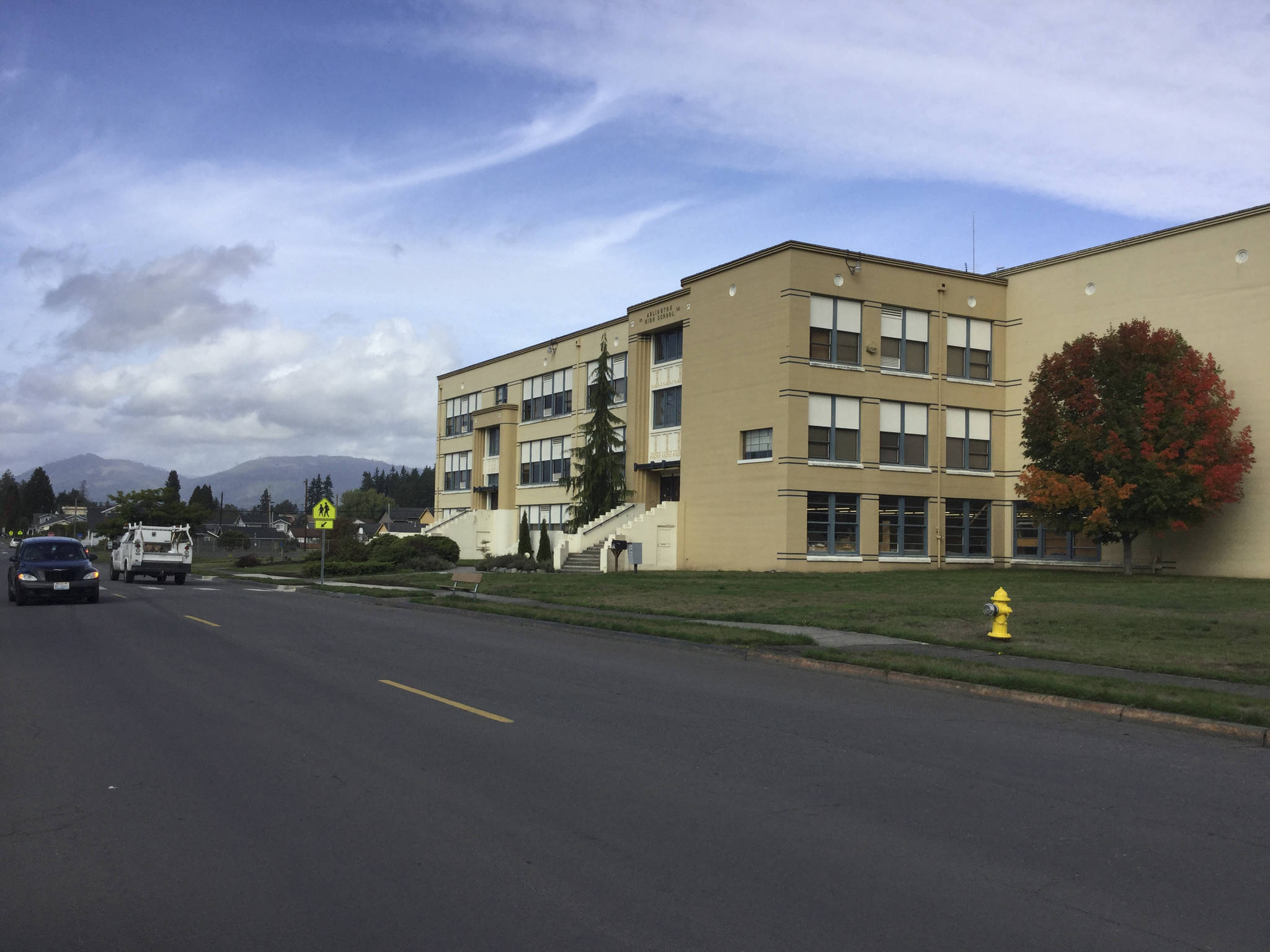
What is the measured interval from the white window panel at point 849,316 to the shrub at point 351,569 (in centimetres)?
2051

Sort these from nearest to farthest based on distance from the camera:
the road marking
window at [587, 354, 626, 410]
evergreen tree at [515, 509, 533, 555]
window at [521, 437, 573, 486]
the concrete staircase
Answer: the road marking, the concrete staircase, window at [587, 354, 626, 410], evergreen tree at [515, 509, 533, 555], window at [521, 437, 573, 486]

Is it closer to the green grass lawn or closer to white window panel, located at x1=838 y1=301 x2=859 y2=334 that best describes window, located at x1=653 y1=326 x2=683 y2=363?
white window panel, located at x1=838 y1=301 x2=859 y2=334

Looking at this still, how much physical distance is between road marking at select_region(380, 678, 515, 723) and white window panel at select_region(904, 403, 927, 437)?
97.6ft

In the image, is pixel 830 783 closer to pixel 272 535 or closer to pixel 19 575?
pixel 19 575

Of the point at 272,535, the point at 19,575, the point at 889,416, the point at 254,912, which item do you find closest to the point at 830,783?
the point at 254,912

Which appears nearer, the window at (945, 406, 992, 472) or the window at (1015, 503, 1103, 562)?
the window at (1015, 503, 1103, 562)

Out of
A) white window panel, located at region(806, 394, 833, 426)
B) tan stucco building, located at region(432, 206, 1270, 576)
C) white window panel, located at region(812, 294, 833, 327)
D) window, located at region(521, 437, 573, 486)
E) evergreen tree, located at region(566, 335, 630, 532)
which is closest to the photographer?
tan stucco building, located at region(432, 206, 1270, 576)

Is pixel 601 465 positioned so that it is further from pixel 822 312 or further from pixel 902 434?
pixel 902 434

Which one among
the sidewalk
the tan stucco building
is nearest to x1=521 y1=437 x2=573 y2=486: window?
the tan stucco building

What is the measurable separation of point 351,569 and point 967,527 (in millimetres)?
24282

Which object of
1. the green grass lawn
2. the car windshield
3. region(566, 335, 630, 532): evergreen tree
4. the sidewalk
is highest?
region(566, 335, 630, 532): evergreen tree

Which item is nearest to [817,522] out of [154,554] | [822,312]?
[822,312]

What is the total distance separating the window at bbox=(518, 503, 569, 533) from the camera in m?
52.6

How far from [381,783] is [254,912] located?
7.80 feet
